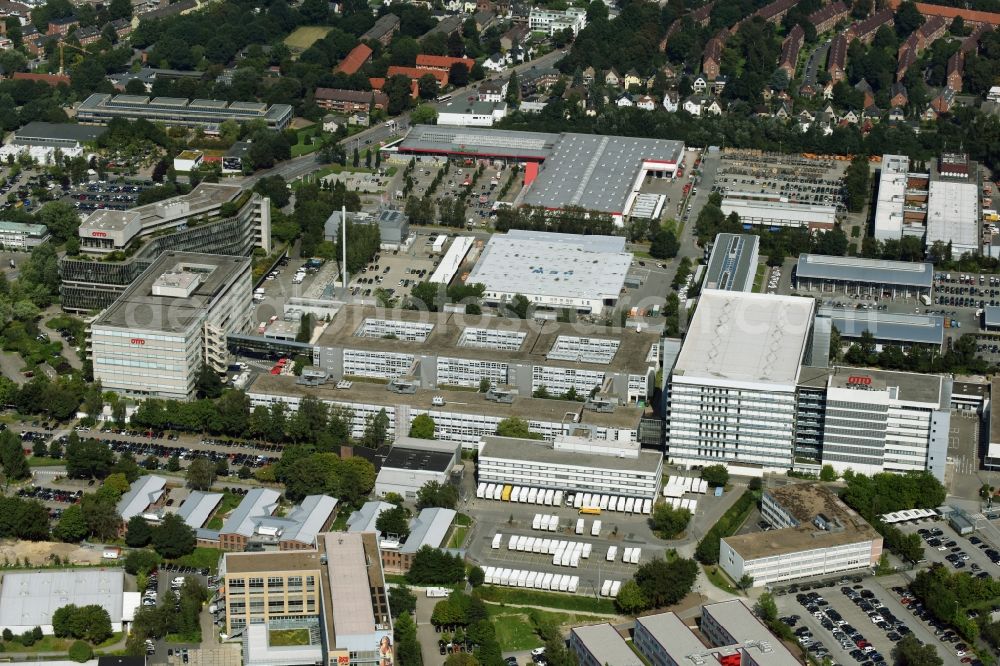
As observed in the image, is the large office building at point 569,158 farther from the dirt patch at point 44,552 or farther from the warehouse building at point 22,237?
the dirt patch at point 44,552

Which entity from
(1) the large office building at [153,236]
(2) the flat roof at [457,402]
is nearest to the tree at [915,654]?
(2) the flat roof at [457,402]

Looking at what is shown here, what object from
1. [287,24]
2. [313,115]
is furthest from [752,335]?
[287,24]

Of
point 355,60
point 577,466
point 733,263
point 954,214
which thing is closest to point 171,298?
point 577,466

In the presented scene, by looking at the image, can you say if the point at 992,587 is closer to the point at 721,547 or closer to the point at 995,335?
the point at 721,547

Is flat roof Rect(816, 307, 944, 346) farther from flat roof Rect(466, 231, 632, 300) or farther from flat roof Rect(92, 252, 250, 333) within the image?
flat roof Rect(92, 252, 250, 333)

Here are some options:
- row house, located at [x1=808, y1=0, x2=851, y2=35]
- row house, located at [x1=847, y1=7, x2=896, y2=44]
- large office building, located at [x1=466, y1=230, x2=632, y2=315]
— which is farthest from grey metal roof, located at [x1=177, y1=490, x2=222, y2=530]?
row house, located at [x1=808, y1=0, x2=851, y2=35]

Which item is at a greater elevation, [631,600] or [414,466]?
[631,600]

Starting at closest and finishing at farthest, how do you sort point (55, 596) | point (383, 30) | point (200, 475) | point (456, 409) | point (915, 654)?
point (915, 654) → point (55, 596) → point (200, 475) → point (456, 409) → point (383, 30)

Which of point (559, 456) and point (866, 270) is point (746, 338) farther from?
point (866, 270)
